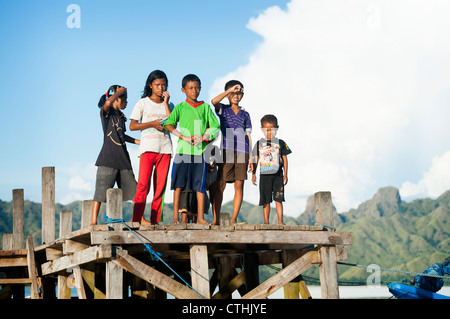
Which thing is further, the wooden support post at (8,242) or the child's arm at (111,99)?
the wooden support post at (8,242)

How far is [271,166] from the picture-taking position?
959 cm

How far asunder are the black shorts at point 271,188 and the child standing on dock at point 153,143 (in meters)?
1.62

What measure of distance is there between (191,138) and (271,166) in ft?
5.05

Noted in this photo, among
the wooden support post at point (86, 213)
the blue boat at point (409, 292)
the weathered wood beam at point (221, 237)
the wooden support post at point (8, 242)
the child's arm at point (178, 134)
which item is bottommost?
the blue boat at point (409, 292)

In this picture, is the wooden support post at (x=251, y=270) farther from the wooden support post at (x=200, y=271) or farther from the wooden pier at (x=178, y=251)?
the wooden support post at (x=200, y=271)

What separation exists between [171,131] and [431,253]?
183 meters

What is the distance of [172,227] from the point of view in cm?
796

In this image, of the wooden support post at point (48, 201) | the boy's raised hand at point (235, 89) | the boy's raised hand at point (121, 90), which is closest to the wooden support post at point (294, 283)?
the boy's raised hand at point (235, 89)

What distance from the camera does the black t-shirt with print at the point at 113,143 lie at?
31.2ft

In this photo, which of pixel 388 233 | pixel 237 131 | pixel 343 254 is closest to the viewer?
pixel 343 254

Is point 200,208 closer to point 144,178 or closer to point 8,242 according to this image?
point 144,178

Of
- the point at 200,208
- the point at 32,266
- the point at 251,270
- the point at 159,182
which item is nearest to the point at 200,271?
the point at 200,208

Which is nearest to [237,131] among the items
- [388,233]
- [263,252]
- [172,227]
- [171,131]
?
[171,131]
